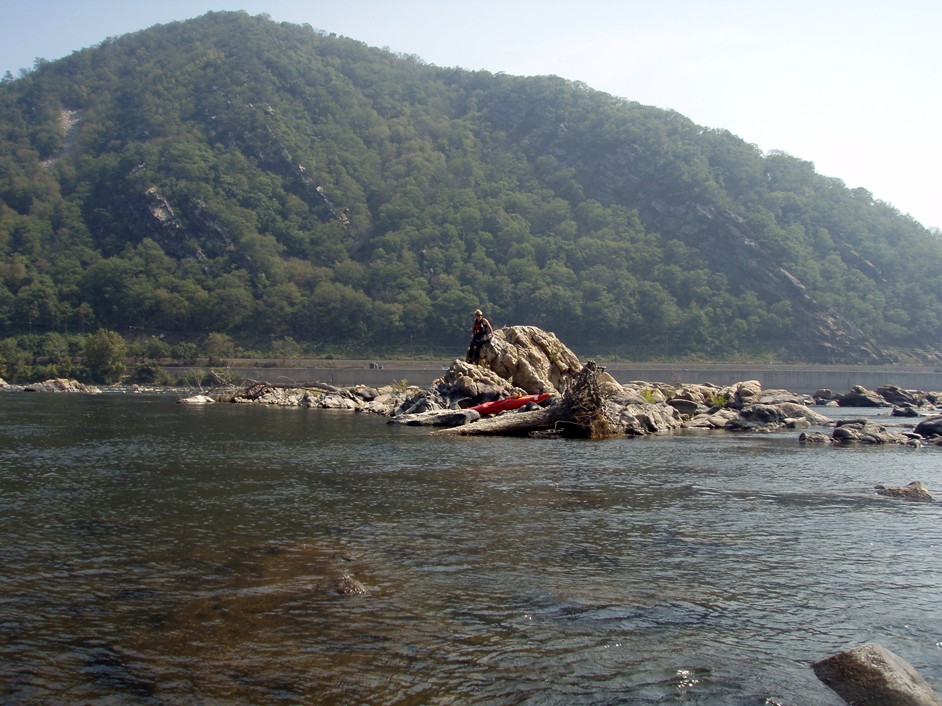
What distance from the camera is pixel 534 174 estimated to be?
174 m

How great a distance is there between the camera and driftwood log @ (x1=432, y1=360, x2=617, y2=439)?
31234mm

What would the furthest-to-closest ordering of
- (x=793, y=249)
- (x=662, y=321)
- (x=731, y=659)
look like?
(x=793, y=249) < (x=662, y=321) < (x=731, y=659)

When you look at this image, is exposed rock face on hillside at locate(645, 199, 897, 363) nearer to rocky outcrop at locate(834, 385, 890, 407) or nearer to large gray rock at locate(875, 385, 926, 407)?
large gray rock at locate(875, 385, 926, 407)

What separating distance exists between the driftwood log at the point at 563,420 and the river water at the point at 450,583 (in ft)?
34.1

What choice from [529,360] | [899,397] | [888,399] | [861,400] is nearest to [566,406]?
[529,360]

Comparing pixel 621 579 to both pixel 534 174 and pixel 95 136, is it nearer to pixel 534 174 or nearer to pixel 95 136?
pixel 534 174

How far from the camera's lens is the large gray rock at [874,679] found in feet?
21.6

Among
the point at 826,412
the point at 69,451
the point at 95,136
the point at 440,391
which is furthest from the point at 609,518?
the point at 95,136

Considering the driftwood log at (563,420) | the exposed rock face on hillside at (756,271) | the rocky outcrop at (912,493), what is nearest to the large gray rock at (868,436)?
the driftwood log at (563,420)

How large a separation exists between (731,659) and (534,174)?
173 metres

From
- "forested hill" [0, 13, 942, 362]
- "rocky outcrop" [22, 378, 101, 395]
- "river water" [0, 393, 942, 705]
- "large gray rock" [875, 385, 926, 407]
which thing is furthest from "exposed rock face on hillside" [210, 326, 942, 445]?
"forested hill" [0, 13, 942, 362]

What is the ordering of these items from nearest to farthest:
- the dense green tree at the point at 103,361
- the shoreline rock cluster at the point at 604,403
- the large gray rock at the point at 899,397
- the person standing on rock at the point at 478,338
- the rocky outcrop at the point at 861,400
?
the shoreline rock cluster at the point at 604,403 < the person standing on rock at the point at 478,338 < the large gray rock at the point at 899,397 < the rocky outcrop at the point at 861,400 < the dense green tree at the point at 103,361

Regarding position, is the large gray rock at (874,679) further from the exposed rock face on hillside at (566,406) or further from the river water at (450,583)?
the exposed rock face on hillside at (566,406)

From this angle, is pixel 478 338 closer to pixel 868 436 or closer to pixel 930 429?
pixel 868 436
